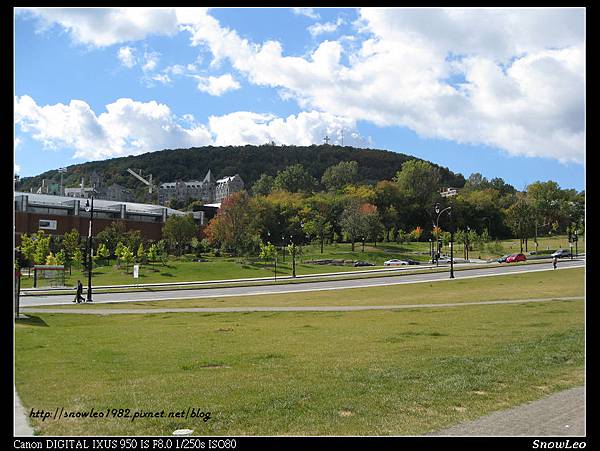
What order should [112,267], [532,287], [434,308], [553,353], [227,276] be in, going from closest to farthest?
[553,353], [434,308], [532,287], [227,276], [112,267]

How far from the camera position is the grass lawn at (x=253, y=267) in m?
65.1

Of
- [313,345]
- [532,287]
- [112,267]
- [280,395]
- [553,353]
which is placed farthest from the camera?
[112,267]

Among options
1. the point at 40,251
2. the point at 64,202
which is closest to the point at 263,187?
the point at 64,202

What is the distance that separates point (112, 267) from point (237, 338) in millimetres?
61998

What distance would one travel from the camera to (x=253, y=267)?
75.9 metres

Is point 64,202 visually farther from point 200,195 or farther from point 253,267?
point 200,195

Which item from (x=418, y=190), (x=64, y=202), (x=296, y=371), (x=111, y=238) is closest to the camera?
(x=296, y=371)

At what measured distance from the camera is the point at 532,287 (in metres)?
41.2

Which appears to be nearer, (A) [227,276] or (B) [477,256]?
(A) [227,276]

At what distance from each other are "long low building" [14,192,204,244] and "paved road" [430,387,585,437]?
284 feet

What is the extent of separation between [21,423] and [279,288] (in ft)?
129

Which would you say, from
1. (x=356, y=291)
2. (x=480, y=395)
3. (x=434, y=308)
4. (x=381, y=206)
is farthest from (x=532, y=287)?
(x=381, y=206)
